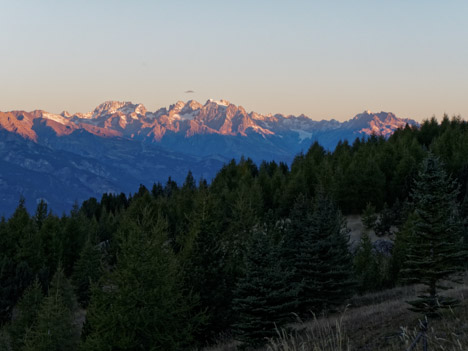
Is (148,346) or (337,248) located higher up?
(337,248)

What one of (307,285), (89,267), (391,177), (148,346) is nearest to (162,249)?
(148,346)

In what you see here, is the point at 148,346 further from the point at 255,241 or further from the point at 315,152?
the point at 315,152

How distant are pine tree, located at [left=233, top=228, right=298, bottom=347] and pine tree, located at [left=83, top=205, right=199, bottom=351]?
15.7 feet

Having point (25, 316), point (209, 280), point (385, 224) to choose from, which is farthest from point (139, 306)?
point (385, 224)

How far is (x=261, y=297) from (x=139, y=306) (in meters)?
7.36

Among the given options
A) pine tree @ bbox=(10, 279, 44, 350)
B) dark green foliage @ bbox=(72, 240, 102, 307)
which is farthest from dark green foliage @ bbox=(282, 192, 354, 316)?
dark green foliage @ bbox=(72, 240, 102, 307)

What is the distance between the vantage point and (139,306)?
2442 centimetres

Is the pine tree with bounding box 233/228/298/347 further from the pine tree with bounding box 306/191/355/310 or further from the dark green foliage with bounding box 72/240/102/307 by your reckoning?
the dark green foliage with bounding box 72/240/102/307

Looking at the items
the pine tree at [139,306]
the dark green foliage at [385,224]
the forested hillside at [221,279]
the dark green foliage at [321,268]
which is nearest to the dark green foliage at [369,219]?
the dark green foliage at [385,224]

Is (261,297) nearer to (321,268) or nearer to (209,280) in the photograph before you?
(321,268)

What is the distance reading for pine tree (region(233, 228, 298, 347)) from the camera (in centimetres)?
2106

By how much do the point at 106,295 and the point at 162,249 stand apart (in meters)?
4.21

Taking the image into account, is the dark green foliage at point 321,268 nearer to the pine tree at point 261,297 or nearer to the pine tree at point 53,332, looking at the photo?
the pine tree at point 261,297

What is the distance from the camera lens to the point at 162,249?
27094 millimetres
